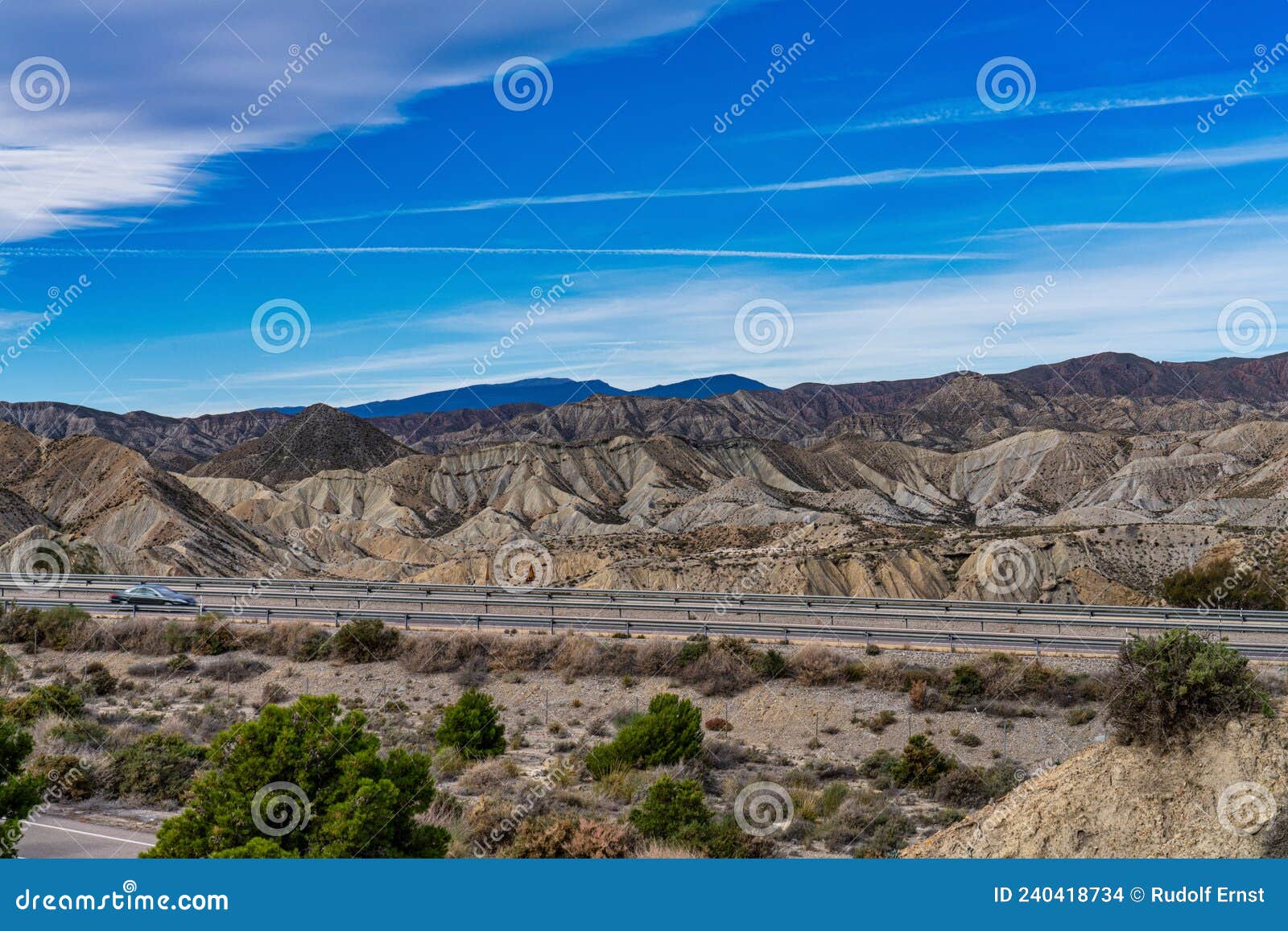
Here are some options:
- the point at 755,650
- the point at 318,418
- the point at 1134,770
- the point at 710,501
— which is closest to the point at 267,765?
the point at 1134,770

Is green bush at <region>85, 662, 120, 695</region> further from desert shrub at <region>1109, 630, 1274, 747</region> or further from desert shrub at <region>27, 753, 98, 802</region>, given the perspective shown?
desert shrub at <region>1109, 630, 1274, 747</region>

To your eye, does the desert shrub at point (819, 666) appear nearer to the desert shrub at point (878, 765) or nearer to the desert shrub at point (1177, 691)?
the desert shrub at point (878, 765)

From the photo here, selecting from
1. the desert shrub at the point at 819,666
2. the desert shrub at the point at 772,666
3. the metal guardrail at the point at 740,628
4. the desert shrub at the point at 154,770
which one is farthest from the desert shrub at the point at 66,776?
the desert shrub at the point at 819,666

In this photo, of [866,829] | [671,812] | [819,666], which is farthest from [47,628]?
[866,829]

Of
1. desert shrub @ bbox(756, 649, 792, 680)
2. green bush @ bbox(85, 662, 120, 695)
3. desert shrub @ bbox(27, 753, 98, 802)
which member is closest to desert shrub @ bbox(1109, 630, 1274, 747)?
desert shrub @ bbox(756, 649, 792, 680)

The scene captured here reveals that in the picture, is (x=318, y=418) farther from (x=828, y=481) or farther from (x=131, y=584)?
(x=131, y=584)
